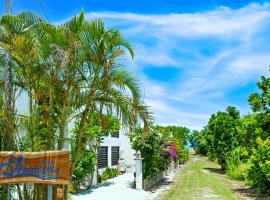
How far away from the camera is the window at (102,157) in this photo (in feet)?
80.1

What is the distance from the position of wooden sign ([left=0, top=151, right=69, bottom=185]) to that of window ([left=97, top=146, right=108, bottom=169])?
16815mm

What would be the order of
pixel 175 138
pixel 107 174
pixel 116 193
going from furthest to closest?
pixel 175 138 < pixel 107 174 < pixel 116 193

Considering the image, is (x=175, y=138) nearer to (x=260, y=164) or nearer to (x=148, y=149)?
(x=148, y=149)

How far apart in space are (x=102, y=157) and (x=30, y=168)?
18.1 metres

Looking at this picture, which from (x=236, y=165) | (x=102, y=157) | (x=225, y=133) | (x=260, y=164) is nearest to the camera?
(x=260, y=164)


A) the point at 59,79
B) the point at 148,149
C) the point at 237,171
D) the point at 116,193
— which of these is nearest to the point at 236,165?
the point at 237,171

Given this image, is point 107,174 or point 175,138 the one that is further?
point 175,138

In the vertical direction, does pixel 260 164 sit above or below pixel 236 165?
above

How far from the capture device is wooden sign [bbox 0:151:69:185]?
7.34 meters

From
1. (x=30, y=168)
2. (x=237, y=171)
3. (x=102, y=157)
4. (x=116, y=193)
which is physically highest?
(x=102, y=157)

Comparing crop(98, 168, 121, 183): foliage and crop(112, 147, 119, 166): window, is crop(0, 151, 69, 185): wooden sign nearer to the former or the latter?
crop(98, 168, 121, 183): foliage

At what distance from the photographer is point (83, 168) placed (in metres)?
17.0

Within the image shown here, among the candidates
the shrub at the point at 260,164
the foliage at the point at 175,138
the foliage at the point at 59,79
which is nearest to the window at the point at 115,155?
the foliage at the point at 175,138

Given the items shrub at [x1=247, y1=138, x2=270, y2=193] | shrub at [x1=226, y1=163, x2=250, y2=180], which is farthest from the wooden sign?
shrub at [x1=226, y1=163, x2=250, y2=180]
